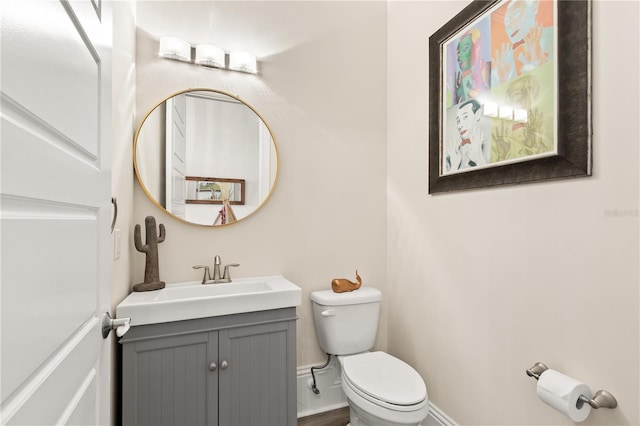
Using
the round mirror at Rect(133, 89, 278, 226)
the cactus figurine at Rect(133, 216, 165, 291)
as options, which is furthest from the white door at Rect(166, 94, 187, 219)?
the cactus figurine at Rect(133, 216, 165, 291)

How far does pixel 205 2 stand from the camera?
1.80m

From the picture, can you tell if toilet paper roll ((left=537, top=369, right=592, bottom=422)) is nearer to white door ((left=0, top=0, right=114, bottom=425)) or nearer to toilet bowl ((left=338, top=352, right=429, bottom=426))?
toilet bowl ((left=338, top=352, right=429, bottom=426))

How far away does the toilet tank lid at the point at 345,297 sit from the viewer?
5.99ft

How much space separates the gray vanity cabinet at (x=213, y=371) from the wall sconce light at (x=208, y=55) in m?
1.33

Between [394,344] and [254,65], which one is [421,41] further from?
[394,344]

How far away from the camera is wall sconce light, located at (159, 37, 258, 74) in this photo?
1.68 m

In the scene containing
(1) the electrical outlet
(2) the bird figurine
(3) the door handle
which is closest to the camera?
(3) the door handle

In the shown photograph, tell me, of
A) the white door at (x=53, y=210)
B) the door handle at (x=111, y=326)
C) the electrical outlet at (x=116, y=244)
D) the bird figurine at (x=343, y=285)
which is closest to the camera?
the white door at (x=53, y=210)

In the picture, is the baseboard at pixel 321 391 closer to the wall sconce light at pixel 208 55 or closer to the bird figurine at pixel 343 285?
the bird figurine at pixel 343 285

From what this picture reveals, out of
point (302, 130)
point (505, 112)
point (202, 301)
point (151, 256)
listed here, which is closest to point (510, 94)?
point (505, 112)

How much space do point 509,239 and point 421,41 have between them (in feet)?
4.11

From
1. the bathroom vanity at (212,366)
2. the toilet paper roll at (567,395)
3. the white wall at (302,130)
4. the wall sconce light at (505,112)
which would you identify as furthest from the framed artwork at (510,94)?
the bathroom vanity at (212,366)

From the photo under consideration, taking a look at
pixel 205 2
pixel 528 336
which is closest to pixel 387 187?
pixel 528 336

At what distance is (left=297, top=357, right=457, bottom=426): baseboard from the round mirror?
1041mm
